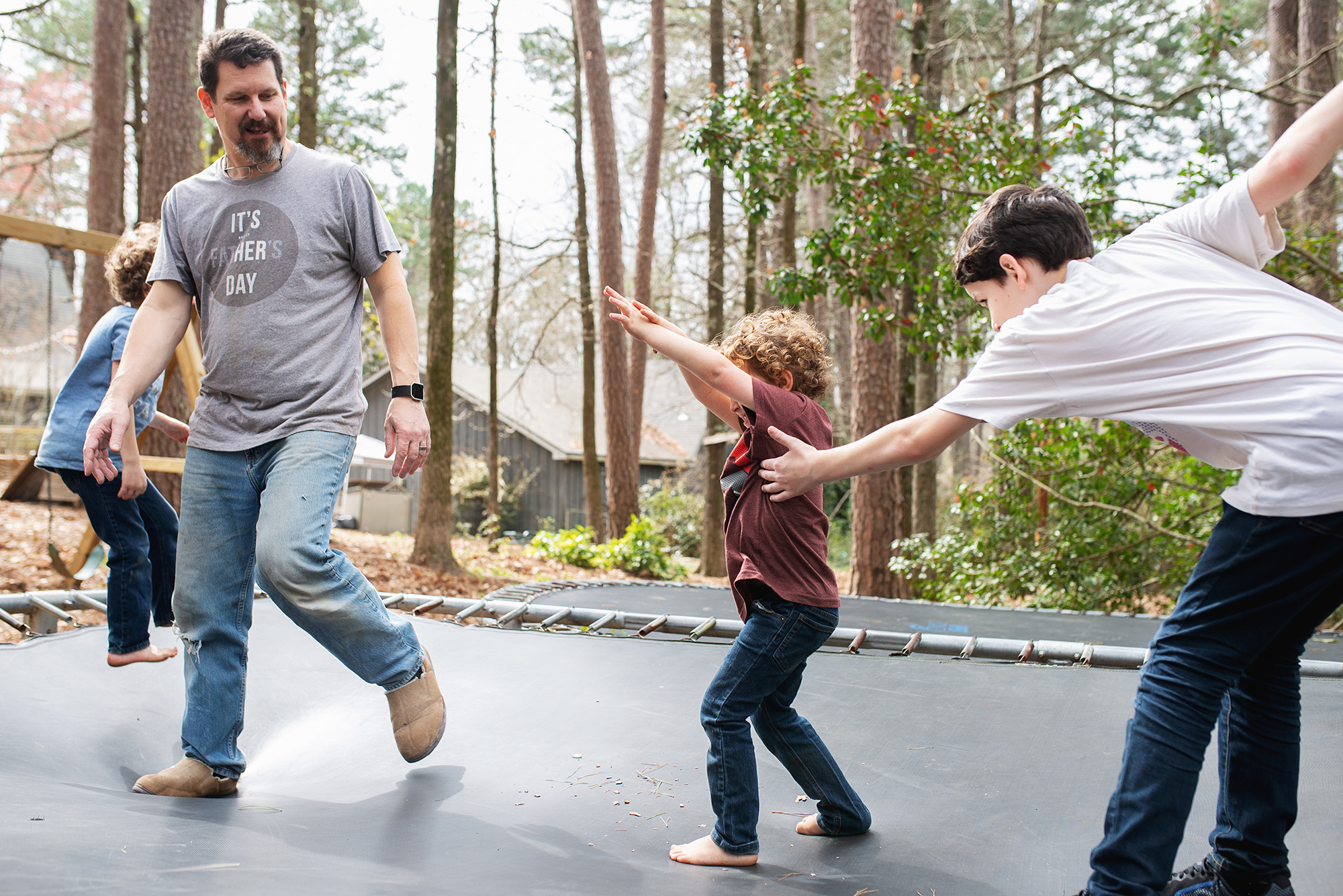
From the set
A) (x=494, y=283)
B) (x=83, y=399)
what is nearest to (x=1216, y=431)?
(x=83, y=399)

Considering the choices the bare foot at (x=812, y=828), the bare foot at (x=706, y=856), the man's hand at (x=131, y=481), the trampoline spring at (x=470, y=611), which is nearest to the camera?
the bare foot at (x=706, y=856)

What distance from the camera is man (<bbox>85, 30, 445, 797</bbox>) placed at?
5.56 feet

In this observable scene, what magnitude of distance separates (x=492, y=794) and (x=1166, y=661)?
3.86ft

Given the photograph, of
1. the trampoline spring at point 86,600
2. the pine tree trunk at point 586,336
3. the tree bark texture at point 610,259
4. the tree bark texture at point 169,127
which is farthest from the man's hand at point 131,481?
the pine tree trunk at point 586,336

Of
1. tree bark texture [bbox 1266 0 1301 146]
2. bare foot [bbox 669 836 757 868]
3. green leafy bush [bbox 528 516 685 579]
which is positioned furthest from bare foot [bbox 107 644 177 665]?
tree bark texture [bbox 1266 0 1301 146]

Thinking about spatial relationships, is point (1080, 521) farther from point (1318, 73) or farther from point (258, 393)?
point (258, 393)

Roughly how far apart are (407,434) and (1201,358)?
125cm

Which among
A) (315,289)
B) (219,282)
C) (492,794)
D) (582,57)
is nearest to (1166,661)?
(492,794)

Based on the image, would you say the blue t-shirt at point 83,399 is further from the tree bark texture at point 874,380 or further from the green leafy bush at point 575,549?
the green leafy bush at point 575,549

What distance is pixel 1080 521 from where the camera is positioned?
5.75 m

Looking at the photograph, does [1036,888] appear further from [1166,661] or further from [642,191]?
[642,191]

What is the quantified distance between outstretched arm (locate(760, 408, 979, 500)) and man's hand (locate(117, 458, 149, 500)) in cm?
160

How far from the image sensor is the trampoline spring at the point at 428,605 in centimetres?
333

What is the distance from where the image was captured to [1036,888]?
138 centimetres
